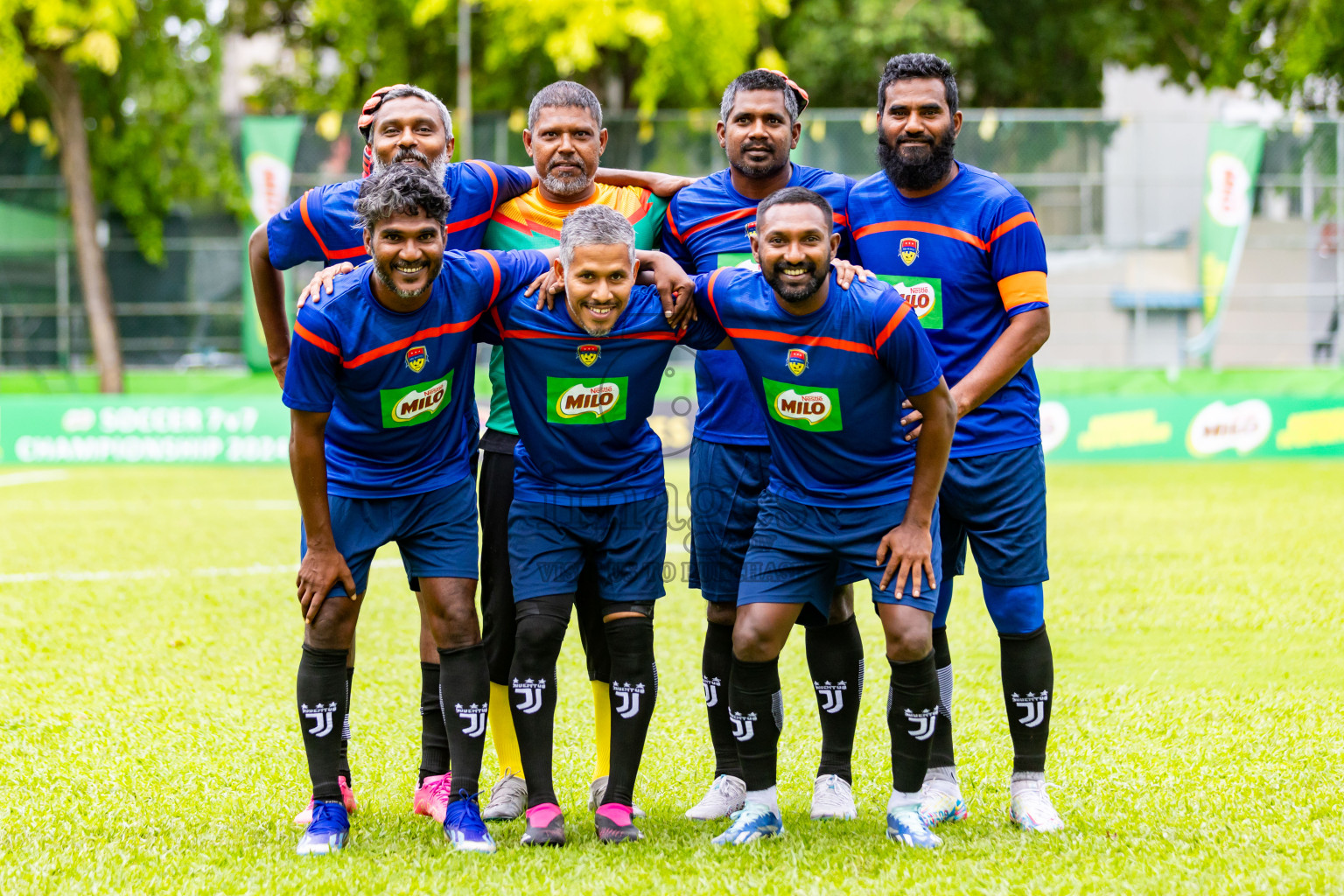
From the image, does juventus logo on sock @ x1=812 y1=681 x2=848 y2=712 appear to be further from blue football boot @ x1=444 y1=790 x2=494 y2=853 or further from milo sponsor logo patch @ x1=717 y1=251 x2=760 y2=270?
milo sponsor logo patch @ x1=717 y1=251 x2=760 y2=270

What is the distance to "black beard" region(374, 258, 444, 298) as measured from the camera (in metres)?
3.74

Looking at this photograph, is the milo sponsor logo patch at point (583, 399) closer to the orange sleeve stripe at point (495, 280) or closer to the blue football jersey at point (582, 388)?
the blue football jersey at point (582, 388)

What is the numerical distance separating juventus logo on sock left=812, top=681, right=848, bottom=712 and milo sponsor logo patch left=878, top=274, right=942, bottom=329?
1.15 meters

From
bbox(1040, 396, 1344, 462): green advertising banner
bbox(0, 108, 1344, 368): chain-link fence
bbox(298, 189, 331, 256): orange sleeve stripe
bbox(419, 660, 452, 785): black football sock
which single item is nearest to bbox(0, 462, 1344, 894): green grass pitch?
bbox(419, 660, 452, 785): black football sock

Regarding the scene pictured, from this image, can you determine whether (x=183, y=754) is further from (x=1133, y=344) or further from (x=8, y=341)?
(x=8, y=341)

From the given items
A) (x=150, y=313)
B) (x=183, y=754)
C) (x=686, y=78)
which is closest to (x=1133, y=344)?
(x=686, y=78)

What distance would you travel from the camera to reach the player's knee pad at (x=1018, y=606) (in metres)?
4.03

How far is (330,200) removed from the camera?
13.9 feet

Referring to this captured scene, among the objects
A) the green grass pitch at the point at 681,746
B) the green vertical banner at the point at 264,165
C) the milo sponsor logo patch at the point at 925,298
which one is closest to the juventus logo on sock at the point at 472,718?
the green grass pitch at the point at 681,746

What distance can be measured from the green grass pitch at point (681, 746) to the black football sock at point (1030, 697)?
239mm

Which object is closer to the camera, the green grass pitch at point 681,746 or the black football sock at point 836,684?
the green grass pitch at point 681,746

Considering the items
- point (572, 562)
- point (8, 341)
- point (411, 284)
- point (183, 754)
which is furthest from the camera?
point (8, 341)

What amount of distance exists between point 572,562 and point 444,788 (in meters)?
0.90

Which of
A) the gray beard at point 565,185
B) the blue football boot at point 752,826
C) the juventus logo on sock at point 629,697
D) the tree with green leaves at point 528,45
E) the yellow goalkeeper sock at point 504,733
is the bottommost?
the blue football boot at point 752,826
